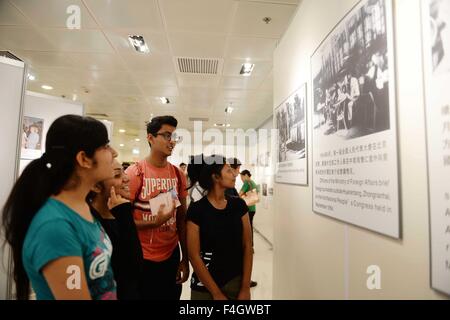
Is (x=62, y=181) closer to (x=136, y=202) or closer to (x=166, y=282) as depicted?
(x=136, y=202)

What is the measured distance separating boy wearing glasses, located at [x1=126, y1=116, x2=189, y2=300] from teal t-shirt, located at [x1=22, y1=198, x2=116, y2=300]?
0.80 metres

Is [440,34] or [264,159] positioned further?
[264,159]

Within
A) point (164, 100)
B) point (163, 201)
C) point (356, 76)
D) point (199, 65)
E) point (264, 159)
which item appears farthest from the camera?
point (264, 159)

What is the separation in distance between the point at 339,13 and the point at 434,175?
1178 millimetres

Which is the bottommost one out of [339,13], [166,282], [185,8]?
[166,282]

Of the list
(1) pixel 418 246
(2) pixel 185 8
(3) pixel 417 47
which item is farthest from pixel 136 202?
(2) pixel 185 8

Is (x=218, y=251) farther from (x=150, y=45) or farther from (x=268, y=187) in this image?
(x=268, y=187)

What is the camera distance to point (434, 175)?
34.4 inches

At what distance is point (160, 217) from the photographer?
1.72 metres

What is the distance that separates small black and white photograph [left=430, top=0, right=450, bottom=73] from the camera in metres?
0.83

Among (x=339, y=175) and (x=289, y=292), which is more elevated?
(x=339, y=175)

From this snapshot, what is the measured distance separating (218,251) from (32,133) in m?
2.86

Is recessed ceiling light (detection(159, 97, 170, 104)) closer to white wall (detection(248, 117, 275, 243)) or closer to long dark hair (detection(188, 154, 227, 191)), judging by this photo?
white wall (detection(248, 117, 275, 243))

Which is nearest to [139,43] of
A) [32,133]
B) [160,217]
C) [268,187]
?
[32,133]
